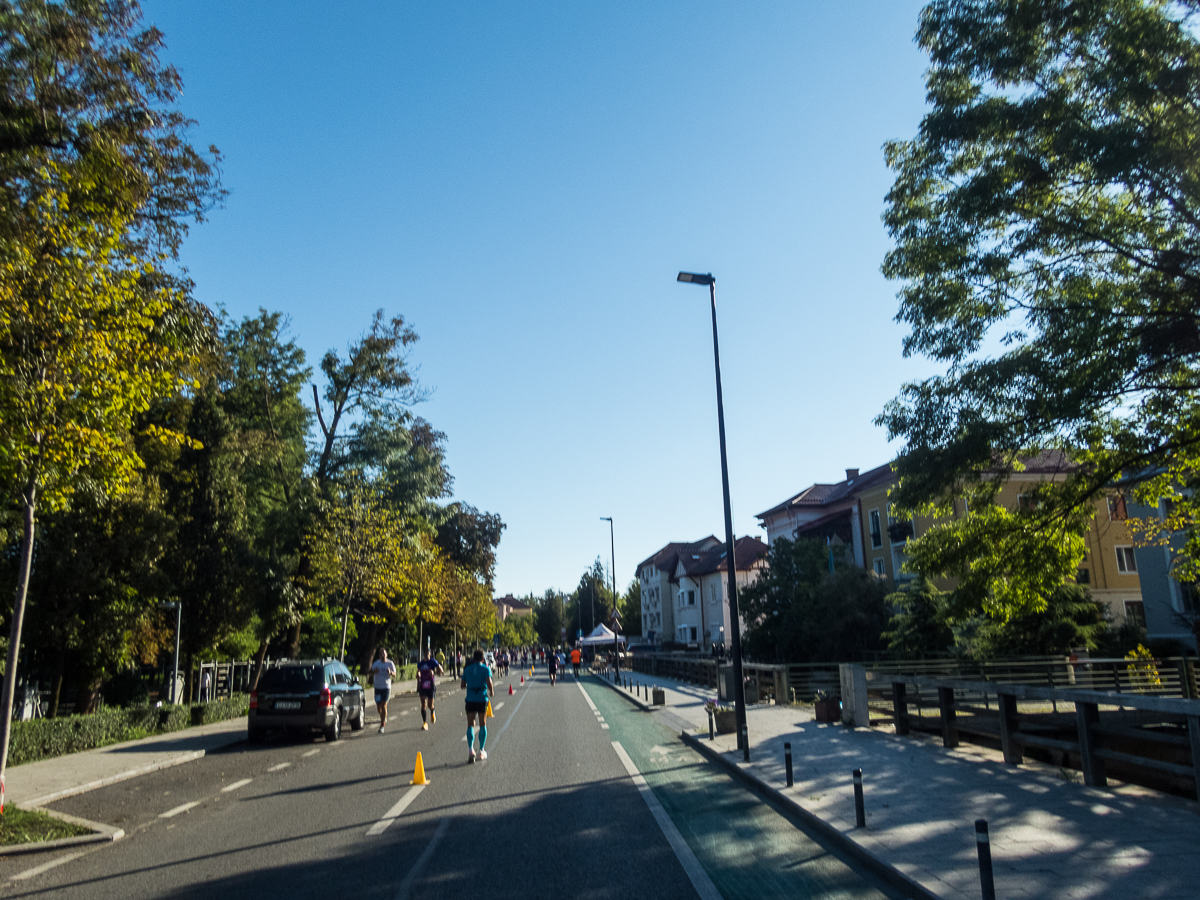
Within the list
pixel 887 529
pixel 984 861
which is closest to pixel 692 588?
pixel 887 529

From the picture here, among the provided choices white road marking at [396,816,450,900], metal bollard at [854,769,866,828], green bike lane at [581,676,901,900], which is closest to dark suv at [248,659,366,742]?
green bike lane at [581,676,901,900]

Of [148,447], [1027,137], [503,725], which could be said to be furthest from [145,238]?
[1027,137]

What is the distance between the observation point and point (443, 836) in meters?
8.27

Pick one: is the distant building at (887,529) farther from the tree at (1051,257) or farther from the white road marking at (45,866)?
the white road marking at (45,866)

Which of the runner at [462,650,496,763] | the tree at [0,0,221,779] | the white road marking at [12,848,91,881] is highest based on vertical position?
the tree at [0,0,221,779]

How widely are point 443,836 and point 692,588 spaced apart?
263 feet

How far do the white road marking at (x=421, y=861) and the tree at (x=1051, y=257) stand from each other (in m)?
10.0

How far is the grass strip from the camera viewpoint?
28.0ft

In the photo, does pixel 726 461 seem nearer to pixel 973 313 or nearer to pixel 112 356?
pixel 973 313

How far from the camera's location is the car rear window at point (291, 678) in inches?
728

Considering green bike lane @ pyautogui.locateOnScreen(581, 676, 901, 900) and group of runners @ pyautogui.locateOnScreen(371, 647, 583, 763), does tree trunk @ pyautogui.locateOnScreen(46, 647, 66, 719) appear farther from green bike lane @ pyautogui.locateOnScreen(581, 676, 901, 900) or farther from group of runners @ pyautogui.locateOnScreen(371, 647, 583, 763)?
green bike lane @ pyautogui.locateOnScreen(581, 676, 901, 900)

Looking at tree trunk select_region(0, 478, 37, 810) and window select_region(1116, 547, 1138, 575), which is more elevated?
window select_region(1116, 547, 1138, 575)

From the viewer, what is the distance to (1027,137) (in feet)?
47.2

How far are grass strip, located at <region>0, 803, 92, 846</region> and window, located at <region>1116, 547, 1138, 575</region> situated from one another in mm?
47537
